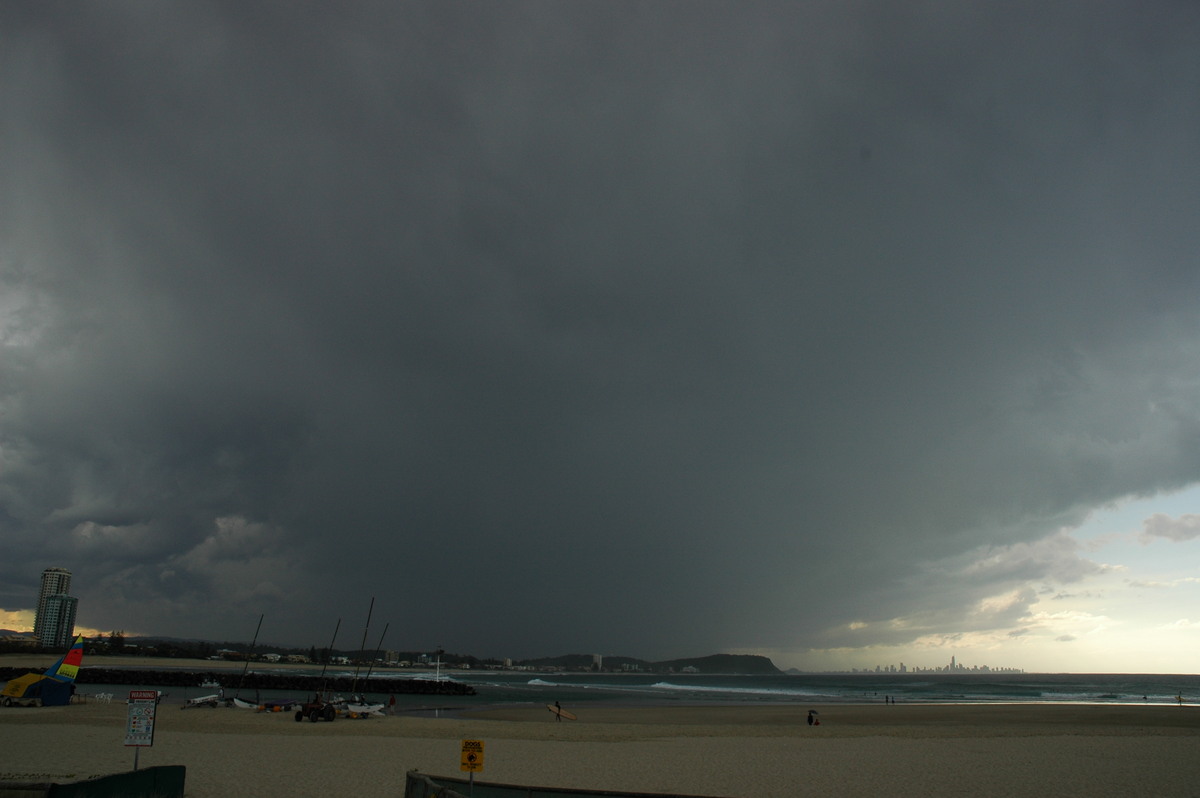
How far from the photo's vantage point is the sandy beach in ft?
55.1

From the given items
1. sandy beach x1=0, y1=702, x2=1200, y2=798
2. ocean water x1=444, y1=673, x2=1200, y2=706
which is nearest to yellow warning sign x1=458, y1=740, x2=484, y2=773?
sandy beach x1=0, y1=702, x2=1200, y2=798

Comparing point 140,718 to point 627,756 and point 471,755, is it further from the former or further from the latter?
point 627,756

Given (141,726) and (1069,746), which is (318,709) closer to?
(141,726)

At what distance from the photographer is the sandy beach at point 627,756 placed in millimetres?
Result: 16781

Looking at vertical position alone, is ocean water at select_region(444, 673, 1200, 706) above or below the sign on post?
below

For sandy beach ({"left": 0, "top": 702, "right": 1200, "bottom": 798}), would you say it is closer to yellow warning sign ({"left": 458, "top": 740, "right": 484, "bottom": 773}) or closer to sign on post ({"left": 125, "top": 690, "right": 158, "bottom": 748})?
sign on post ({"left": 125, "top": 690, "right": 158, "bottom": 748})

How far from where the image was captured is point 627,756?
22.6m

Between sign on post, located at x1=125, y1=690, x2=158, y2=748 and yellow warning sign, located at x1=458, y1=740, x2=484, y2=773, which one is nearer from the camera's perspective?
yellow warning sign, located at x1=458, y1=740, x2=484, y2=773

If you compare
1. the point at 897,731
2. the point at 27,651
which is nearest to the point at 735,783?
the point at 897,731


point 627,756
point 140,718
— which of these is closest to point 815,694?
point 627,756

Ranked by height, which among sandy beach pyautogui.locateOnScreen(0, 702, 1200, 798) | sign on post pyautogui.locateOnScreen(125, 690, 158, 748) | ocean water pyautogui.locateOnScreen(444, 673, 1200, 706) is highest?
sign on post pyautogui.locateOnScreen(125, 690, 158, 748)

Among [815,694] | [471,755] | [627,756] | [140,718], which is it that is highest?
[471,755]

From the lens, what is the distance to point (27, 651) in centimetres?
14438

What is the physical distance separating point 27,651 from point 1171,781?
19043 cm
